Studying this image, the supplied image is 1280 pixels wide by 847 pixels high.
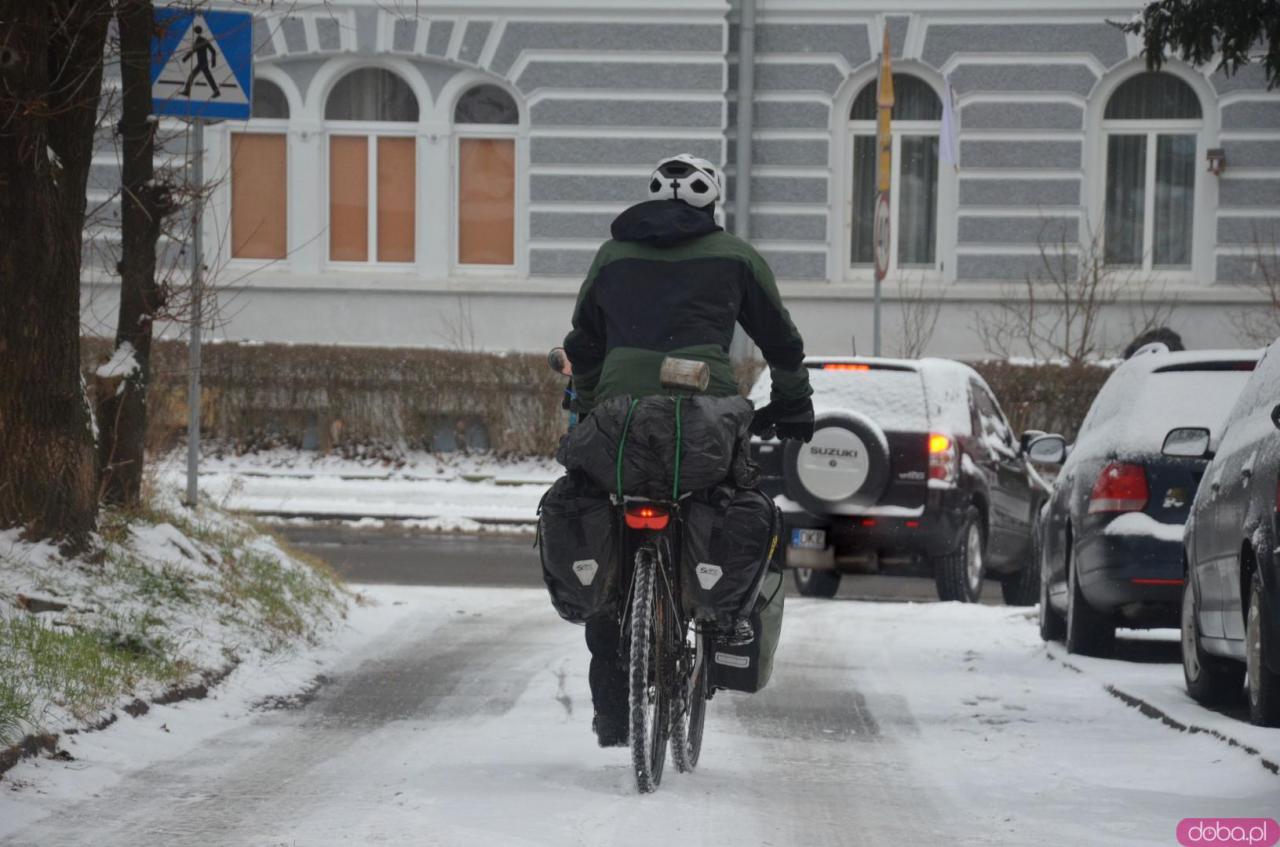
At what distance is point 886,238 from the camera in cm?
2142

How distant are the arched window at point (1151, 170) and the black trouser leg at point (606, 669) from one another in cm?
2155

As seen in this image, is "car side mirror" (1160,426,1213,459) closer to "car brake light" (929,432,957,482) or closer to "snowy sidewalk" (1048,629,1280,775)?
"snowy sidewalk" (1048,629,1280,775)

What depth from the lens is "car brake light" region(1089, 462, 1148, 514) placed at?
1095 cm

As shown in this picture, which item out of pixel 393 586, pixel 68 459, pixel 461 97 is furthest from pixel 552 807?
pixel 461 97

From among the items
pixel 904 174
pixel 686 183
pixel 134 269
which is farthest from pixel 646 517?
pixel 904 174

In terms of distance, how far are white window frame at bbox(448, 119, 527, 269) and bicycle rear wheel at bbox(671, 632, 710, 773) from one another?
70.9 feet

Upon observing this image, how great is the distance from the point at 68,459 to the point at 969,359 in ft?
59.8

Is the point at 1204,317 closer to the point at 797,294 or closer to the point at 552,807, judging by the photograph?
the point at 797,294

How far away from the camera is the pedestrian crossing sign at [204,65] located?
11484 millimetres

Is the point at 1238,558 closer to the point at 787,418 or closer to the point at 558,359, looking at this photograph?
the point at 787,418

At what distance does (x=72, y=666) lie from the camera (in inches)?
322

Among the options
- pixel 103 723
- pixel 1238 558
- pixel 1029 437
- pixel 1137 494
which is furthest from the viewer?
pixel 1029 437

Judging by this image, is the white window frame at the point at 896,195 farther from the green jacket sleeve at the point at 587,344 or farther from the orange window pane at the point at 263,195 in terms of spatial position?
the green jacket sleeve at the point at 587,344

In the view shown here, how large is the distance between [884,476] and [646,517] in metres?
7.96
